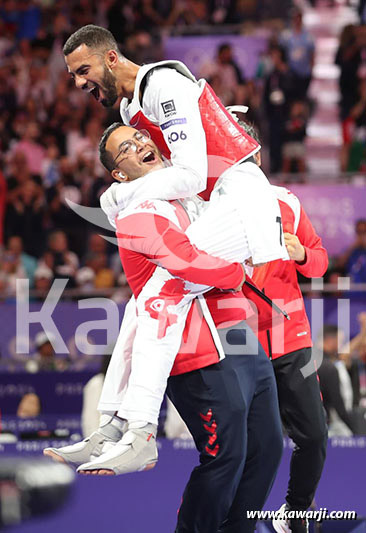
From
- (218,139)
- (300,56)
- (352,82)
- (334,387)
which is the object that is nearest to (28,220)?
(300,56)

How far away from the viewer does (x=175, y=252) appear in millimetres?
2988

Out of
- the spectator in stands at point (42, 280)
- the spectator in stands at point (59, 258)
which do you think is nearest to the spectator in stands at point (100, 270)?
the spectator in stands at point (59, 258)

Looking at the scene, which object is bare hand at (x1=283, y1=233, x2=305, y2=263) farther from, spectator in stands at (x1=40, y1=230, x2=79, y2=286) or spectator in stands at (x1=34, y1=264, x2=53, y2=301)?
spectator in stands at (x1=40, y1=230, x2=79, y2=286)

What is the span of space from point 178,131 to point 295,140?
307 inches

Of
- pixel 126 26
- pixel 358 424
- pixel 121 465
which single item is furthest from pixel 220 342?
pixel 126 26

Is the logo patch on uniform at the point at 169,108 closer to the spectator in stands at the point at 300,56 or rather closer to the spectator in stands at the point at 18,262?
the spectator in stands at the point at 18,262

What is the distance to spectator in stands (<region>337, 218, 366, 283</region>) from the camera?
889 cm

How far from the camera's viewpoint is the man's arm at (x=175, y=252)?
299cm

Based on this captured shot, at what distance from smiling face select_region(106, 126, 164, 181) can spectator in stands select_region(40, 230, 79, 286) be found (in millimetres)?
5990

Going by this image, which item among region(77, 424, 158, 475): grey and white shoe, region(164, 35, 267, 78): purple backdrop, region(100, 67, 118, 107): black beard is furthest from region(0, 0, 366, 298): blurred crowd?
region(77, 424, 158, 475): grey and white shoe

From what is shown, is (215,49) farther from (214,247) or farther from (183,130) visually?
(214,247)

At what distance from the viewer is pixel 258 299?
3832 millimetres

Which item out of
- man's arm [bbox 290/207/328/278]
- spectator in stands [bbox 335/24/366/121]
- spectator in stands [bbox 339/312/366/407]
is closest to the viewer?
man's arm [bbox 290/207/328/278]

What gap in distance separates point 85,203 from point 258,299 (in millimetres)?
6232
